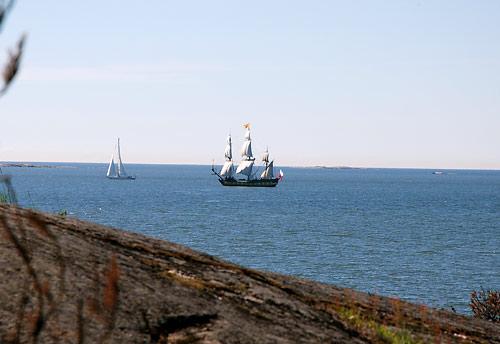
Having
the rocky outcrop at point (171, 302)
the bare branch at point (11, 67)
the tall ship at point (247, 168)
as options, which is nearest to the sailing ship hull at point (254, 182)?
the tall ship at point (247, 168)

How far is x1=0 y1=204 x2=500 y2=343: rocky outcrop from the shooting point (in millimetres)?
3408

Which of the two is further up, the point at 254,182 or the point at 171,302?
the point at 171,302

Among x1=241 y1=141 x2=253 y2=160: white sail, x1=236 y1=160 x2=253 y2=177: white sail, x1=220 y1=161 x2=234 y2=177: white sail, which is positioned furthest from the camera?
x1=220 y1=161 x2=234 y2=177: white sail

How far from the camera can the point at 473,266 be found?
40562mm

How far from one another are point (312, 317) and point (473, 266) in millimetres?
39512

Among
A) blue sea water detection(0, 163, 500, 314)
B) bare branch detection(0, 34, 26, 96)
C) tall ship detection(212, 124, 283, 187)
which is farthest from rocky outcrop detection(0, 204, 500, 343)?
tall ship detection(212, 124, 283, 187)

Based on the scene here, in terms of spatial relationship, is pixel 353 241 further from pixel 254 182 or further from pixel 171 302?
pixel 254 182

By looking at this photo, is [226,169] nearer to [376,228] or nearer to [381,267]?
[376,228]

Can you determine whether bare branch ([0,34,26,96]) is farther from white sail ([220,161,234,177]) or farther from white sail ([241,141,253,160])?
Result: white sail ([220,161,234,177])

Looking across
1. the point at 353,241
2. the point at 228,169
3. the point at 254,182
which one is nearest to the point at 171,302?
the point at 353,241

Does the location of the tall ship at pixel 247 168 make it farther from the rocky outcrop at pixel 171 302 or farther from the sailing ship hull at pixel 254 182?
the rocky outcrop at pixel 171 302

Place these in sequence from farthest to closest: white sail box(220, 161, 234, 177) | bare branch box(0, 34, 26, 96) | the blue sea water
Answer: white sail box(220, 161, 234, 177) < the blue sea water < bare branch box(0, 34, 26, 96)

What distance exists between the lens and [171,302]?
155 inches

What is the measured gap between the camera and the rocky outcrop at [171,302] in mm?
3408
